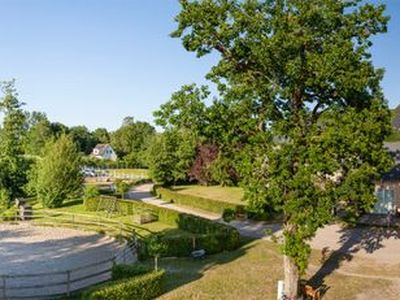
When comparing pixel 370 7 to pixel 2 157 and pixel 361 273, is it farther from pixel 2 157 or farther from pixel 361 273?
pixel 2 157

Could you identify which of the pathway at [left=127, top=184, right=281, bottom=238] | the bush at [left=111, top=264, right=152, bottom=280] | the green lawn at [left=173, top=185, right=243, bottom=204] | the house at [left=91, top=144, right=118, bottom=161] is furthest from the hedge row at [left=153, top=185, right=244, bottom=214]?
the house at [left=91, top=144, right=118, bottom=161]

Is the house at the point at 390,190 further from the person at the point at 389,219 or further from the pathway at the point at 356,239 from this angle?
the pathway at the point at 356,239

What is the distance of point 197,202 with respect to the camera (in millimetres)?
52594

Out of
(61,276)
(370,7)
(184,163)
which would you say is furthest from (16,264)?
(184,163)

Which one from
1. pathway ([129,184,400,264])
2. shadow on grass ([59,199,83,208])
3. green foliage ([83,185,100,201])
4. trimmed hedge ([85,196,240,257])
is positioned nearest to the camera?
pathway ([129,184,400,264])

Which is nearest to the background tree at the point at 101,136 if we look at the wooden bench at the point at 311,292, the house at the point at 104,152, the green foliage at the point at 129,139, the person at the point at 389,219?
the house at the point at 104,152

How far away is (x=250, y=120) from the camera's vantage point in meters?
21.8

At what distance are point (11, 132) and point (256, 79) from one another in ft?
183

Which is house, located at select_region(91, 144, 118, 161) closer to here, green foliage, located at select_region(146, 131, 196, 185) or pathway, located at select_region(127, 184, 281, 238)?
pathway, located at select_region(127, 184, 281, 238)

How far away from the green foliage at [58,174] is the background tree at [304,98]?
3609 cm

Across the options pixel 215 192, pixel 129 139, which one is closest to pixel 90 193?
pixel 215 192

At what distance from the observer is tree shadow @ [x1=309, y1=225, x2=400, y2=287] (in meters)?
26.7

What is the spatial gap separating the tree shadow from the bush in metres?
7.94

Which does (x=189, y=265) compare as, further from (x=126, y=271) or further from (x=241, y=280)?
(x=126, y=271)
